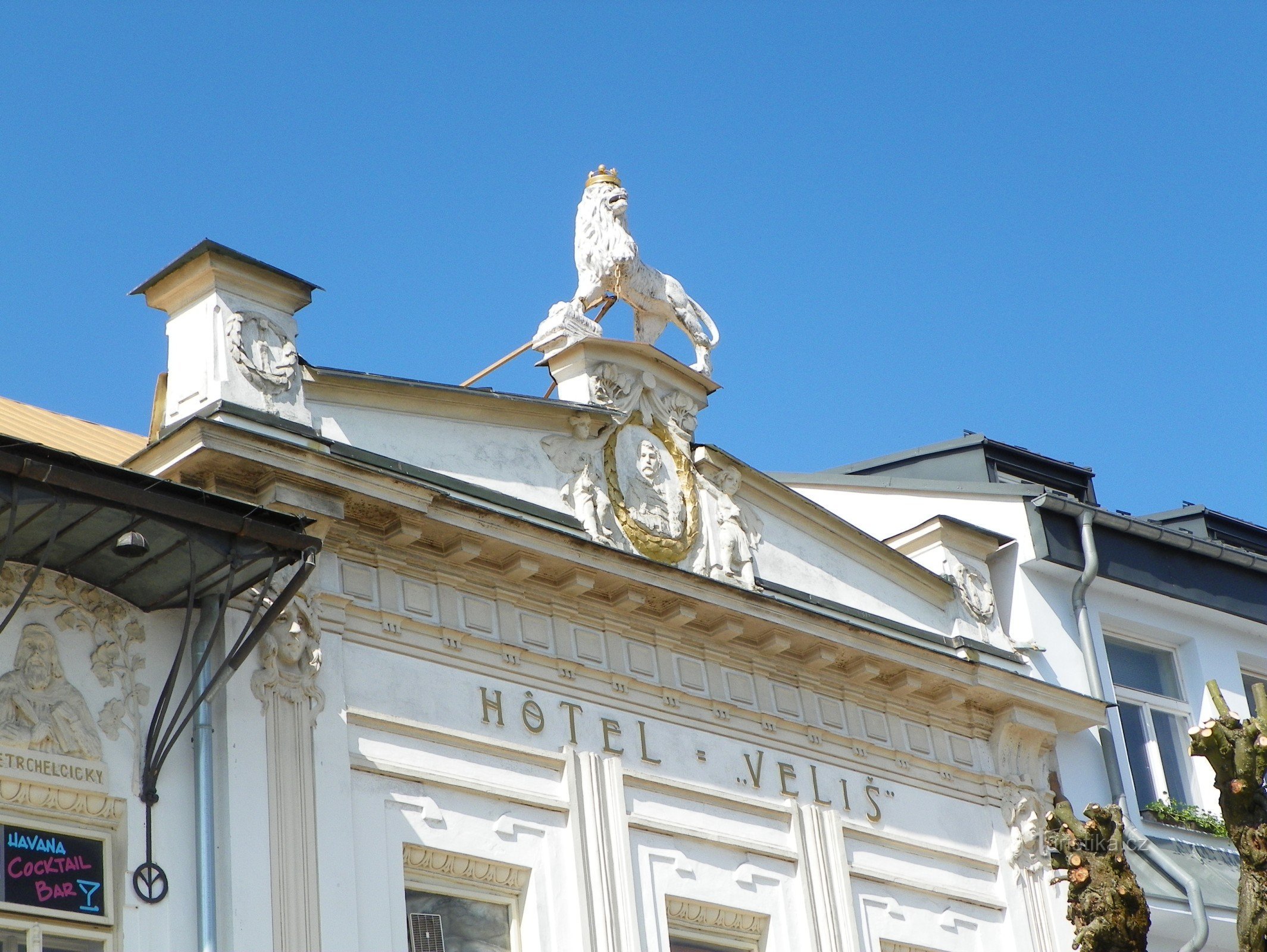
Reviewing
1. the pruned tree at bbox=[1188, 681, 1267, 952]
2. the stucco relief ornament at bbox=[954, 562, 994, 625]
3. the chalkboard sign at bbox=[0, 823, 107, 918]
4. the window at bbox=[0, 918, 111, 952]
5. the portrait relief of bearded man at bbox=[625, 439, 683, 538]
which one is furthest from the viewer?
the stucco relief ornament at bbox=[954, 562, 994, 625]

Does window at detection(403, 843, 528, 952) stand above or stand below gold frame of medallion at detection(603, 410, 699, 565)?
below

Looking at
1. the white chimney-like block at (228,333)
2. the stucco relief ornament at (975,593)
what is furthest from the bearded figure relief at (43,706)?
the stucco relief ornament at (975,593)

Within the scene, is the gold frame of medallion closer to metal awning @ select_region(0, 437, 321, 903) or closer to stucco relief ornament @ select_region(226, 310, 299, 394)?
stucco relief ornament @ select_region(226, 310, 299, 394)

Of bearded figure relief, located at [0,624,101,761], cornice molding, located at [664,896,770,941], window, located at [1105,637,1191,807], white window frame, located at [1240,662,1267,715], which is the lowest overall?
cornice molding, located at [664,896,770,941]

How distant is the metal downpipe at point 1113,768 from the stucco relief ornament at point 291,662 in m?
8.03

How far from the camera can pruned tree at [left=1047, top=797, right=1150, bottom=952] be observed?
15.5 m

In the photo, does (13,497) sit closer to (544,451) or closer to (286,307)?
(286,307)

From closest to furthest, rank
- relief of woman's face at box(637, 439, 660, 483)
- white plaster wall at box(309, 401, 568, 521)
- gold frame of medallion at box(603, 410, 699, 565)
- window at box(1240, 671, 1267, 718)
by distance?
white plaster wall at box(309, 401, 568, 521) < gold frame of medallion at box(603, 410, 699, 565) < relief of woman's face at box(637, 439, 660, 483) < window at box(1240, 671, 1267, 718)

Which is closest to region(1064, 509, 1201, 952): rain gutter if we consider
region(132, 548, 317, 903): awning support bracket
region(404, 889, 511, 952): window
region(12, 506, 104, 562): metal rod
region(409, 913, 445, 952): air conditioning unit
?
region(404, 889, 511, 952): window

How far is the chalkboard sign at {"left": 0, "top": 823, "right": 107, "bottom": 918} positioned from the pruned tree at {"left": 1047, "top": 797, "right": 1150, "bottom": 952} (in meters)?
7.16

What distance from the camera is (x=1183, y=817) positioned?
20.6m

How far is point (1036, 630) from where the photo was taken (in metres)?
20.5

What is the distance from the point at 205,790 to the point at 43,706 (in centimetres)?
114

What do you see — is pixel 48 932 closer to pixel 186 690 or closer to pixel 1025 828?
pixel 186 690
